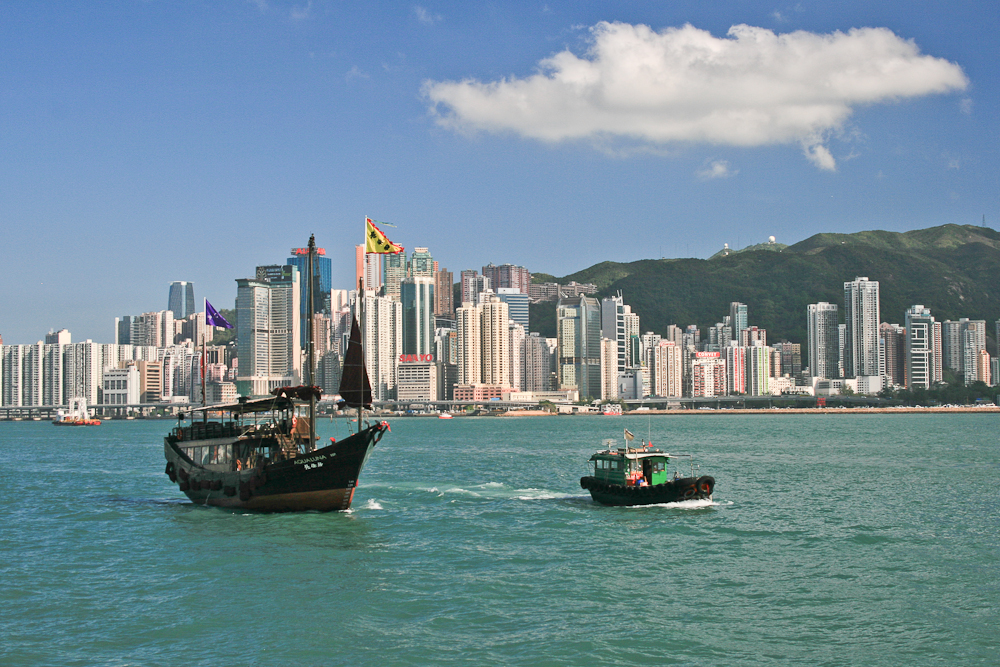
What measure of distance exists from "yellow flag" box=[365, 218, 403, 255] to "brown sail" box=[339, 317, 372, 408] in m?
2.69

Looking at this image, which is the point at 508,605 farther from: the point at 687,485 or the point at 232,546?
the point at 687,485

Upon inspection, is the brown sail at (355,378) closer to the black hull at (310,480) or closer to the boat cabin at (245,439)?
the black hull at (310,480)

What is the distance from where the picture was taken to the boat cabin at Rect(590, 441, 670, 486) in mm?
31922

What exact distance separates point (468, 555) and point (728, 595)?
7.16m

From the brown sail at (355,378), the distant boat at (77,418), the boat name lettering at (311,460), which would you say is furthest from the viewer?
the distant boat at (77,418)

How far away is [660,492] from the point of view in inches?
1238

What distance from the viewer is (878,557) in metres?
22.9

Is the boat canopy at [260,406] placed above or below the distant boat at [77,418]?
above

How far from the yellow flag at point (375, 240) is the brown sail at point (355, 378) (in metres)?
2.69

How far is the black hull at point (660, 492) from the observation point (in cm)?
3131

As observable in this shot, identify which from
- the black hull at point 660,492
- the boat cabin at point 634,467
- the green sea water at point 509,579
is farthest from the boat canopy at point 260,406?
the black hull at point 660,492

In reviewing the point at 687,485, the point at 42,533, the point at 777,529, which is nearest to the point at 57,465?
the point at 42,533

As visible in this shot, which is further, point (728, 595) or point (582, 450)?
point (582, 450)

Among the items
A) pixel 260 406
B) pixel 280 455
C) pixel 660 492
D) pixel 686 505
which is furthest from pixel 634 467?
pixel 260 406
